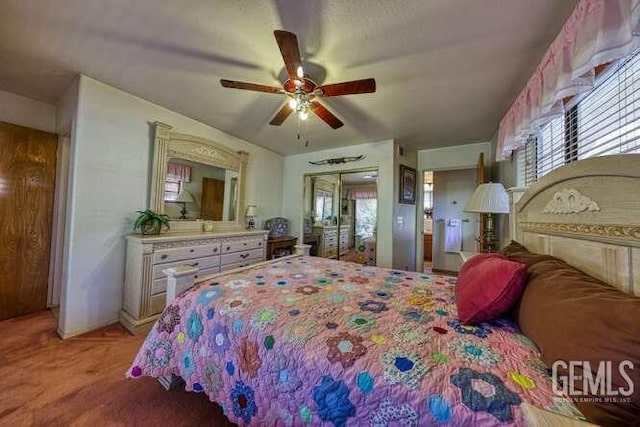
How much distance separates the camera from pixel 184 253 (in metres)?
2.49

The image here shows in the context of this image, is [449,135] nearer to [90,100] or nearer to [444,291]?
[444,291]

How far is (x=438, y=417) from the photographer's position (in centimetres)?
66

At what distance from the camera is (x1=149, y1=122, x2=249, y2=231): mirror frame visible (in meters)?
2.61

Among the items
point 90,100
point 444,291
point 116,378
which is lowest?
point 116,378

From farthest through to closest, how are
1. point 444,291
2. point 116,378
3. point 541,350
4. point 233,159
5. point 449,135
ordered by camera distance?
1. point 233,159
2. point 449,135
3. point 116,378
4. point 444,291
5. point 541,350

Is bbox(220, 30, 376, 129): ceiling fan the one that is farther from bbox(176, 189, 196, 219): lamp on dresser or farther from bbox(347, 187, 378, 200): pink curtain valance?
bbox(347, 187, 378, 200): pink curtain valance

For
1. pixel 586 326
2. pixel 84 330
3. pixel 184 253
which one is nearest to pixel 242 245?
pixel 184 253

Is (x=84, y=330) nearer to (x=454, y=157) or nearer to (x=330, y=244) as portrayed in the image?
(x=330, y=244)

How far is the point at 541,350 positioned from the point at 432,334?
0.34 meters

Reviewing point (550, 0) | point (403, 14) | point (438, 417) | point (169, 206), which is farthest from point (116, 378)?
point (550, 0)

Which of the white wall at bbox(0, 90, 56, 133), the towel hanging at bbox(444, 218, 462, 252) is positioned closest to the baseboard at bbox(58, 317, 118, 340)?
the white wall at bbox(0, 90, 56, 133)

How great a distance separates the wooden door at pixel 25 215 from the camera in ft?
7.61

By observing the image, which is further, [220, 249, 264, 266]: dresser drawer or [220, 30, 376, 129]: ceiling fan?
[220, 249, 264, 266]: dresser drawer

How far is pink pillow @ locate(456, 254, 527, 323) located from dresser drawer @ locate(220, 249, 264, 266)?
261 cm
